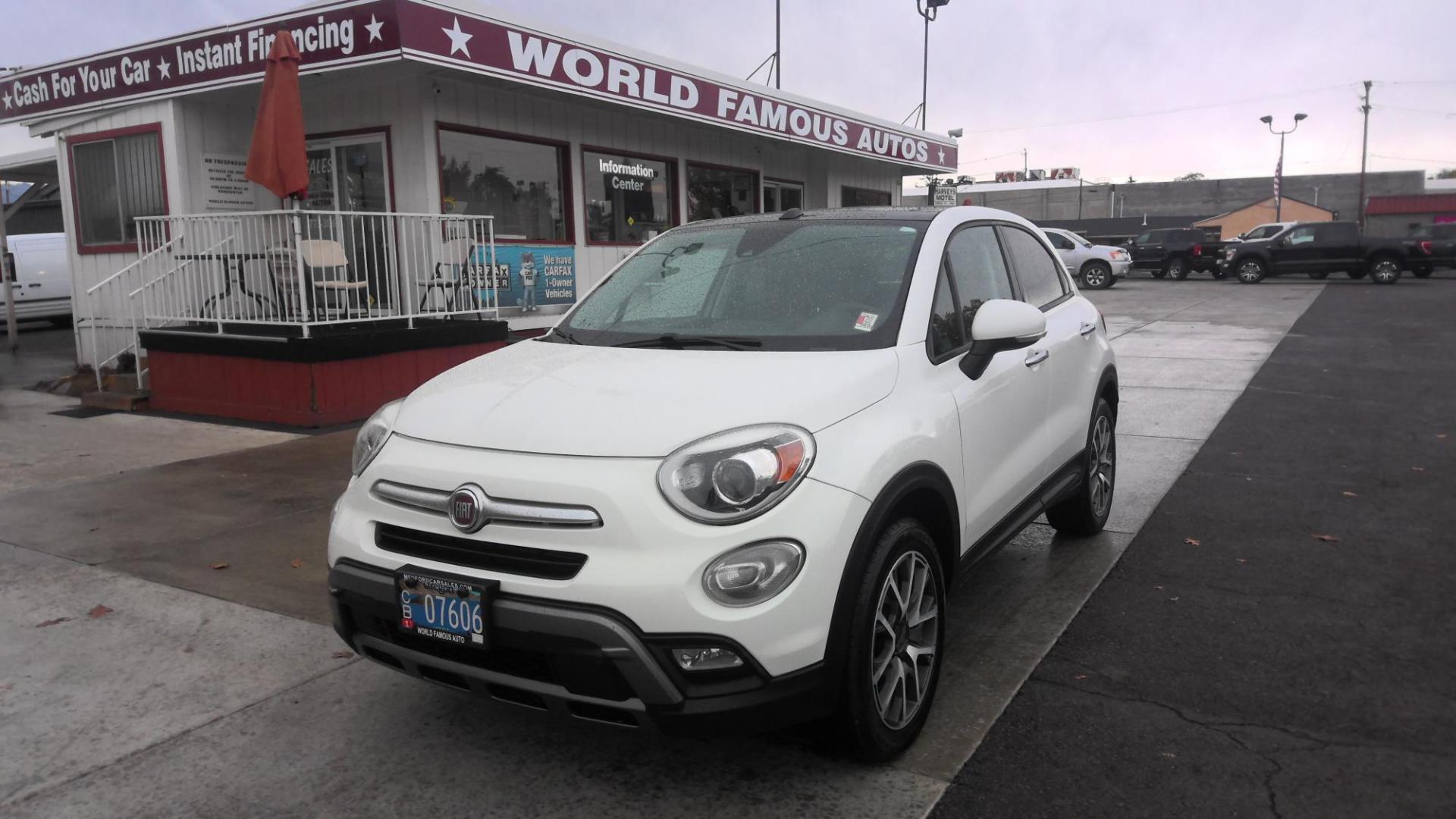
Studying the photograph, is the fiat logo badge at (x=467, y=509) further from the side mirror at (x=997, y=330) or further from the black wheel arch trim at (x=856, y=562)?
the side mirror at (x=997, y=330)

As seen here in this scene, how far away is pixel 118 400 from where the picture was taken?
391 inches

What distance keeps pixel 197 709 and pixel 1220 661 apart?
12.1 feet

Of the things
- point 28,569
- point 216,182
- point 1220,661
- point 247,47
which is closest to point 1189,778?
point 1220,661

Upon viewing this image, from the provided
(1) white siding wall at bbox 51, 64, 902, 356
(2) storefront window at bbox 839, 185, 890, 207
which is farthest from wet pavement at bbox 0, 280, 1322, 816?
(2) storefront window at bbox 839, 185, 890, 207

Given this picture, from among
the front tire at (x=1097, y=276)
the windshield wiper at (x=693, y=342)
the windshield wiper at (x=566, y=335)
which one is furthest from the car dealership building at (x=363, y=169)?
the front tire at (x=1097, y=276)

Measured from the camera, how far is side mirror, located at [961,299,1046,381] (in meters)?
3.47

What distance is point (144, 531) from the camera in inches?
222

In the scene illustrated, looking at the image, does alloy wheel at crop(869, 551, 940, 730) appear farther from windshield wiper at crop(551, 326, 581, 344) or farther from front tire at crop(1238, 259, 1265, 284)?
front tire at crop(1238, 259, 1265, 284)

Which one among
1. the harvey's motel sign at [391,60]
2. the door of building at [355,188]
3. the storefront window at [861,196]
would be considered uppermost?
the harvey's motel sign at [391,60]

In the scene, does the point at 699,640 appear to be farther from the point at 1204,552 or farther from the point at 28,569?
the point at 28,569

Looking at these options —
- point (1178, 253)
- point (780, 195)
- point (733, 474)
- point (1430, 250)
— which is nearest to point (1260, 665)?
point (733, 474)

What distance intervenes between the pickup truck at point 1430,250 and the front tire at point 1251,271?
348cm

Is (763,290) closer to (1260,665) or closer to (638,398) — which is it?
(638,398)

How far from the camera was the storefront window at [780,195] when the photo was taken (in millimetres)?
17438
